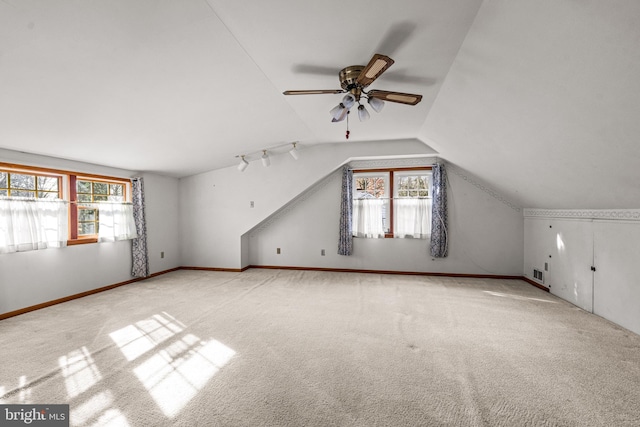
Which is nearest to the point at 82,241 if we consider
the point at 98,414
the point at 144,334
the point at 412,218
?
the point at 144,334

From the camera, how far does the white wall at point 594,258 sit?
9.14 feet

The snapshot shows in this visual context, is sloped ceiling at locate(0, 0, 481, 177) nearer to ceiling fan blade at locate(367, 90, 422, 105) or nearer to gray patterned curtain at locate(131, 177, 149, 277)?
ceiling fan blade at locate(367, 90, 422, 105)

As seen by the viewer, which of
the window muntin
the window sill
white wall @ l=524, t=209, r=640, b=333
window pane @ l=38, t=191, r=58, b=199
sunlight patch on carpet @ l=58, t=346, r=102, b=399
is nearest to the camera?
sunlight patch on carpet @ l=58, t=346, r=102, b=399

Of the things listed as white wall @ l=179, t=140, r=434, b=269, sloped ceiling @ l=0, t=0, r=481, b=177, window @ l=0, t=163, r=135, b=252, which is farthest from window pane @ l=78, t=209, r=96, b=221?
white wall @ l=179, t=140, r=434, b=269

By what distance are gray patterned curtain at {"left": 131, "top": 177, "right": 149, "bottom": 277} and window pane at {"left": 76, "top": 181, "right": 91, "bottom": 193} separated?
25.9 inches

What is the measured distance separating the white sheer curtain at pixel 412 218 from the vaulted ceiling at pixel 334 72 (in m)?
1.80

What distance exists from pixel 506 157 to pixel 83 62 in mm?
4156

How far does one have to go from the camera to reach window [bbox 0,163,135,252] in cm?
337

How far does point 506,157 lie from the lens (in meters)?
3.27

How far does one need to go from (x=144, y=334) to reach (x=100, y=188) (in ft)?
9.78

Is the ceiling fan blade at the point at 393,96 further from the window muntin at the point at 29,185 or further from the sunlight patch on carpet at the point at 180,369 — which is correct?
the window muntin at the point at 29,185

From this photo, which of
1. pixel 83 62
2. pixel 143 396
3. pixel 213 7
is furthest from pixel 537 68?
pixel 143 396

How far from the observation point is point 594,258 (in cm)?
325

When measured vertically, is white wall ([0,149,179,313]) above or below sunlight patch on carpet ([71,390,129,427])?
above
